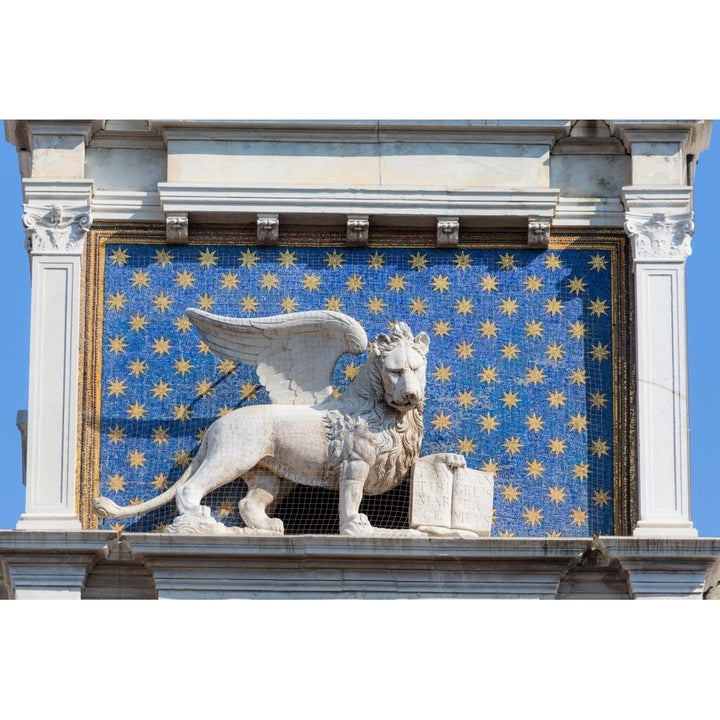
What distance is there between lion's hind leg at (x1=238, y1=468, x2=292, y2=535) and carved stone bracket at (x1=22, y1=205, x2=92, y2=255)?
184 centimetres

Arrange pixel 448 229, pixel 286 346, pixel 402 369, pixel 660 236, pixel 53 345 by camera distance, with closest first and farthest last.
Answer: pixel 402 369
pixel 286 346
pixel 53 345
pixel 660 236
pixel 448 229

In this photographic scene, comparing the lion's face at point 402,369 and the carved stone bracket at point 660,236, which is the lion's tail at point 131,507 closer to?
the lion's face at point 402,369

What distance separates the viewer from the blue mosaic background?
21328 millimetres

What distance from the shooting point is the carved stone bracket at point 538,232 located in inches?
862

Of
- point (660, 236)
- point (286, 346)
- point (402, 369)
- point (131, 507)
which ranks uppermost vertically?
point (660, 236)

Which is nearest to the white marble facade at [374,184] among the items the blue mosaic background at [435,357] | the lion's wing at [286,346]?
the blue mosaic background at [435,357]

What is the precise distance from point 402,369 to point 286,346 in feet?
2.59

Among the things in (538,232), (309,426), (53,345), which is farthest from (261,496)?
(538,232)

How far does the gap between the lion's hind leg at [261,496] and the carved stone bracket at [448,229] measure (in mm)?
1896

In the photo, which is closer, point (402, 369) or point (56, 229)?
point (402, 369)

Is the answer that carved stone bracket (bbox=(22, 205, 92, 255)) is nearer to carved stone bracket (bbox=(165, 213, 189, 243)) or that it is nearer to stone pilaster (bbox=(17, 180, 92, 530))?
stone pilaster (bbox=(17, 180, 92, 530))

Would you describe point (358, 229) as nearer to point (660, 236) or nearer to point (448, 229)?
point (448, 229)

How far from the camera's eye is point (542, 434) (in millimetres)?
21469

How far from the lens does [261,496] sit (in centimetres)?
2108
